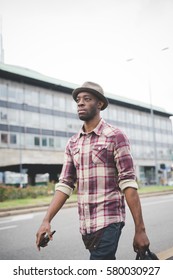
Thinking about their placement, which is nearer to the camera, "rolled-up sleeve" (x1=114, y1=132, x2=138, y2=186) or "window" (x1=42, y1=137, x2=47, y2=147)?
"rolled-up sleeve" (x1=114, y1=132, x2=138, y2=186)

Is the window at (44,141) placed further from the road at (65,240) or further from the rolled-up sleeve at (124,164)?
the rolled-up sleeve at (124,164)

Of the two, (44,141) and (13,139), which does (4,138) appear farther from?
(44,141)

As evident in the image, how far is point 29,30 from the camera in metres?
3.38

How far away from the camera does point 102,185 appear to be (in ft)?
6.12

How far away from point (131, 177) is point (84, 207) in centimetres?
36

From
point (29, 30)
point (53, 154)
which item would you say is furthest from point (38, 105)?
point (29, 30)

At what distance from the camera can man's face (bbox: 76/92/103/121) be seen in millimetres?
1988

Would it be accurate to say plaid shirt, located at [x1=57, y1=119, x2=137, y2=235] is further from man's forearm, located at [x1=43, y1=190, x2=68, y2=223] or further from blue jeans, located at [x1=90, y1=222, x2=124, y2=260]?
man's forearm, located at [x1=43, y1=190, x2=68, y2=223]

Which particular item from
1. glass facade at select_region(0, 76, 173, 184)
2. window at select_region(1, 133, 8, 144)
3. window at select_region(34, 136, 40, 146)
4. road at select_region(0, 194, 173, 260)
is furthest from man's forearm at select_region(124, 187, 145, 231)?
window at select_region(34, 136, 40, 146)

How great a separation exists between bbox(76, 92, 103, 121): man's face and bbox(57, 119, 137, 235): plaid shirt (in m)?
0.10

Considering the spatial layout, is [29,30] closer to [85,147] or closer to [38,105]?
[85,147]

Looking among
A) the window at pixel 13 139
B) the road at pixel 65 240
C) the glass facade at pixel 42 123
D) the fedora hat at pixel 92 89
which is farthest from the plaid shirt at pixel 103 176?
the window at pixel 13 139

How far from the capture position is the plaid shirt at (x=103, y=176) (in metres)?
1.84
